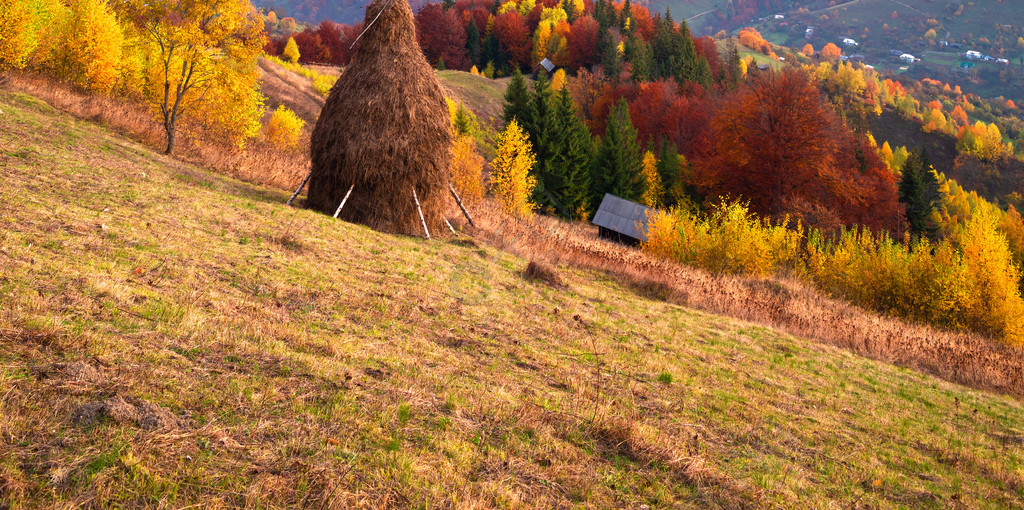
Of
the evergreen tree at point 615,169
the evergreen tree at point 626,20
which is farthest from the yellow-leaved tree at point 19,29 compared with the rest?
the evergreen tree at point 626,20

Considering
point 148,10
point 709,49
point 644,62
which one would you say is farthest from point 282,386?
point 709,49

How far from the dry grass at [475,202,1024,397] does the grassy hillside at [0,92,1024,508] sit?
259cm

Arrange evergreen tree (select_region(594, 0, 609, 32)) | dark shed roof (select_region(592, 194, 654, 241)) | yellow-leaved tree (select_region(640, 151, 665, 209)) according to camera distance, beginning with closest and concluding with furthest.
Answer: dark shed roof (select_region(592, 194, 654, 241)) < yellow-leaved tree (select_region(640, 151, 665, 209)) < evergreen tree (select_region(594, 0, 609, 32))

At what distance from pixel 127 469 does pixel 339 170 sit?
13401 mm

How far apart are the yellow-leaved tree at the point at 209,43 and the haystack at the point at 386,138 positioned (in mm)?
6601

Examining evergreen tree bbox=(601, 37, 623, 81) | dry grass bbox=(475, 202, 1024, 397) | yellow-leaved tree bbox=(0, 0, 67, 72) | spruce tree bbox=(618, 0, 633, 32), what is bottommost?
dry grass bbox=(475, 202, 1024, 397)

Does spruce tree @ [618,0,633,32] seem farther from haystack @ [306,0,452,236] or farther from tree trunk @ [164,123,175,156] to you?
tree trunk @ [164,123,175,156]

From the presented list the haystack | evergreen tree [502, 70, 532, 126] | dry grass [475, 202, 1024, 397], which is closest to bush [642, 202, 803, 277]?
dry grass [475, 202, 1024, 397]

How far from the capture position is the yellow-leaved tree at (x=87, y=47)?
2284cm

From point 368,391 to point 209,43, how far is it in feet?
67.1

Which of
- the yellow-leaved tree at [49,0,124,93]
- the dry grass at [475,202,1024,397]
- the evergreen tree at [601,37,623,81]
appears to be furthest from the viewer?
the evergreen tree at [601,37,623,81]

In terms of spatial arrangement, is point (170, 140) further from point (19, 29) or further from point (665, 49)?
point (665, 49)

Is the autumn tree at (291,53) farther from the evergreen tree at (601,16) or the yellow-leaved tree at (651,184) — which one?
the evergreen tree at (601,16)

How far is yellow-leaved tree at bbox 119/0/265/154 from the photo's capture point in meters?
19.5
